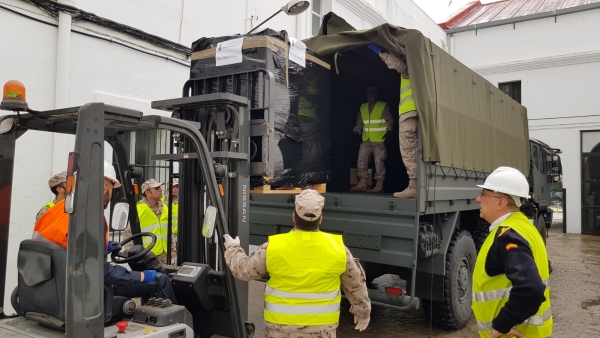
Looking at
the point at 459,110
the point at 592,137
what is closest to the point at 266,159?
the point at 459,110

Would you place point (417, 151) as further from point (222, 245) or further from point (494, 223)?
point (222, 245)

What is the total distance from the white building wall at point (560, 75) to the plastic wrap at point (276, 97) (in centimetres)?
1456

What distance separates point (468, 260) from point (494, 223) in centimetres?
313

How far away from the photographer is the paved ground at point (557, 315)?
550cm

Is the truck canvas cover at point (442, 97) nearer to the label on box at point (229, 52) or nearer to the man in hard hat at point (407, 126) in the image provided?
the man in hard hat at point (407, 126)

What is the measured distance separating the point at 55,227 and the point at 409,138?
3.42 m

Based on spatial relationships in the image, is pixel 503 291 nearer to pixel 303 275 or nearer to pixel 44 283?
pixel 303 275

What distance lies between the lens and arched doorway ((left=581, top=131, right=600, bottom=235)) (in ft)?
53.5

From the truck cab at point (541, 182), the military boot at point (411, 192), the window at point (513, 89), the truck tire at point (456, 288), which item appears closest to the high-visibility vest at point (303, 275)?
the military boot at point (411, 192)

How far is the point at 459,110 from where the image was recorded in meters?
5.69

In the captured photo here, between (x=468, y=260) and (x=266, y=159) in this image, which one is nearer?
(x=266, y=159)

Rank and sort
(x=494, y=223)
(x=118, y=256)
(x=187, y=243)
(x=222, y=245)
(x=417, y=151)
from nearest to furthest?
(x=494, y=223) < (x=222, y=245) < (x=118, y=256) < (x=187, y=243) < (x=417, y=151)

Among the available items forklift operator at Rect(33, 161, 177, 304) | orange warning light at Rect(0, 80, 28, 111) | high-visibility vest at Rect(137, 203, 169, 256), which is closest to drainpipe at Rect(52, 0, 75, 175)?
high-visibility vest at Rect(137, 203, 169, 256)

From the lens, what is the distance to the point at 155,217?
17.3ft
